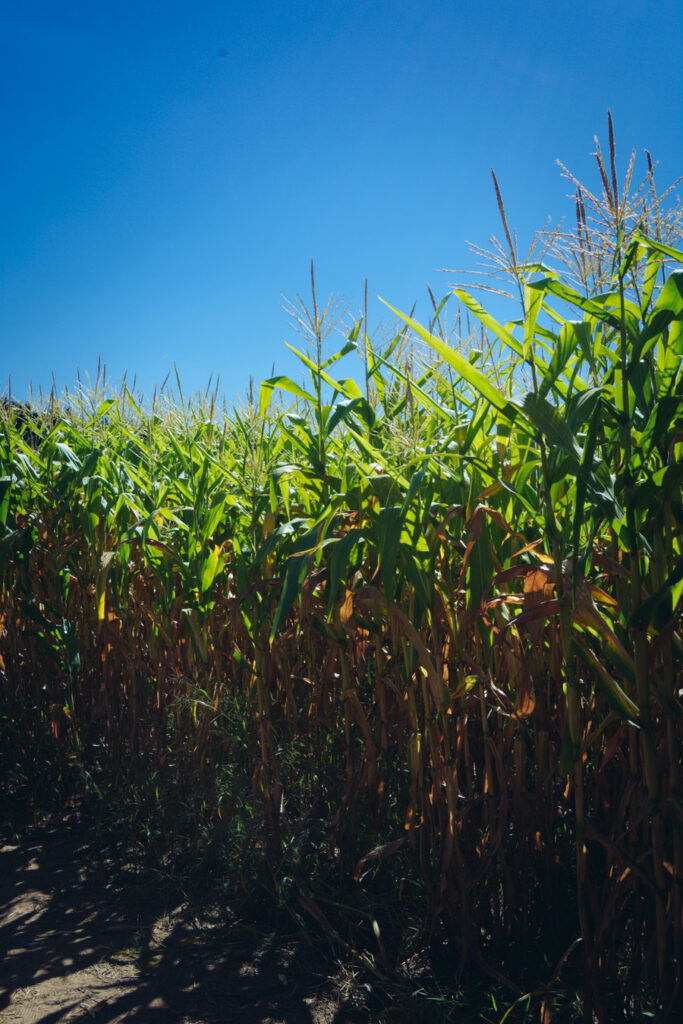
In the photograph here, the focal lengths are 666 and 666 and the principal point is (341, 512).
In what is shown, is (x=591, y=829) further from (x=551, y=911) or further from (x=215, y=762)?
(x=215, y=762)

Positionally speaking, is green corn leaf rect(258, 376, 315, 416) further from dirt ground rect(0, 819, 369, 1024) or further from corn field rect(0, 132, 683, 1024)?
dirt ground rect(0, 819, 369, 1024)

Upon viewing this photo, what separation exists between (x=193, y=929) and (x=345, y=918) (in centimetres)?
51

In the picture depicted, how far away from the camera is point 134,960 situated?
6.31 ft

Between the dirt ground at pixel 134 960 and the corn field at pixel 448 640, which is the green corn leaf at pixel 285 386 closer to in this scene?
the corn field at pixel 448 640

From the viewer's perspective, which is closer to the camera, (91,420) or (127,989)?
(127,989)

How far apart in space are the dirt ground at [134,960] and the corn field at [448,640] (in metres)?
0.17

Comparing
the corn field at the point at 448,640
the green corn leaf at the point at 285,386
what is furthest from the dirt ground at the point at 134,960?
the green corn leaf at the point at 285,386

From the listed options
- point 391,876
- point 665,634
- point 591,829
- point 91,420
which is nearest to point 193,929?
point 391,876

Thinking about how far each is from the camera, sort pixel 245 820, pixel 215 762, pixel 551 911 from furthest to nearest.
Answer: pixel 215 762, pixel 245 820, pixel 551 911

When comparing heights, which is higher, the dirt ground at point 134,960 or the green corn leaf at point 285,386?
the green corn leaf at point 285,386

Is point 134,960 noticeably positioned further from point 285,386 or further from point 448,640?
point 285,386

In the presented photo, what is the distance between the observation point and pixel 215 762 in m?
2.38

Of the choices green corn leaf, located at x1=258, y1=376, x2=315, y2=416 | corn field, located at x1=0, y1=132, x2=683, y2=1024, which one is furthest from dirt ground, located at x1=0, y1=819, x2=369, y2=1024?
green corn leaf, located at x1=258, y1=376, x2=315, y2=416

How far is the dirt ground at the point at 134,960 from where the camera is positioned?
1710 mm
